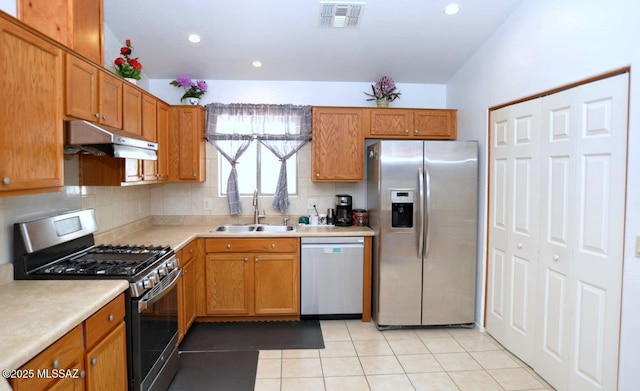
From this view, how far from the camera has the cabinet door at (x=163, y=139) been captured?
11.6 ft

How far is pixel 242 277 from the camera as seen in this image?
12.0 ft

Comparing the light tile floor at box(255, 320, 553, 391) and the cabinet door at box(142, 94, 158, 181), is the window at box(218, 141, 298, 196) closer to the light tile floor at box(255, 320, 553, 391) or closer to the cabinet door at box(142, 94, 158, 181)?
the cabinet door at box(142, 94, 158, 181)

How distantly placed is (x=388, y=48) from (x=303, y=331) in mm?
2805

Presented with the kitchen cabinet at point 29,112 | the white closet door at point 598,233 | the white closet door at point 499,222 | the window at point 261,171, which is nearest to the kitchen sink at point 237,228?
the window at point 261,171

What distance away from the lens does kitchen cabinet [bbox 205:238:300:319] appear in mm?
3652

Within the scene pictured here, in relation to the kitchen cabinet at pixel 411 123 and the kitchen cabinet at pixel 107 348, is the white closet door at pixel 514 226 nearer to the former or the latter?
the kitchen cabinet at pixel 411 123

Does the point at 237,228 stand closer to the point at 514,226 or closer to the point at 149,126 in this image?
the point at 149,126

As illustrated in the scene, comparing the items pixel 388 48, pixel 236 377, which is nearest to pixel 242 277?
→ pixel 236 377

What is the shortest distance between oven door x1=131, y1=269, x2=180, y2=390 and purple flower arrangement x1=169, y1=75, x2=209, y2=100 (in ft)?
6.62

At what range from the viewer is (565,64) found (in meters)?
2.48

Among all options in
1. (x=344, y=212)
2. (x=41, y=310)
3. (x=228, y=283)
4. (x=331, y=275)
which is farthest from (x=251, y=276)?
(x=41, y=310)

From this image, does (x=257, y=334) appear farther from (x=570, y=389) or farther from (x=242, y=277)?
(x=570, y=389)

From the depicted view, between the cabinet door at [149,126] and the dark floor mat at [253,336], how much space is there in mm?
1474

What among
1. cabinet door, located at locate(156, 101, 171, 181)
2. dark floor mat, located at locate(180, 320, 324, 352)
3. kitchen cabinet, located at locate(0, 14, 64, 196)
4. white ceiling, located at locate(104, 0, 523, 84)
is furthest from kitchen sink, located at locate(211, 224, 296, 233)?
kitchen cabinet, located at locate(0, 14, 64, 196)
